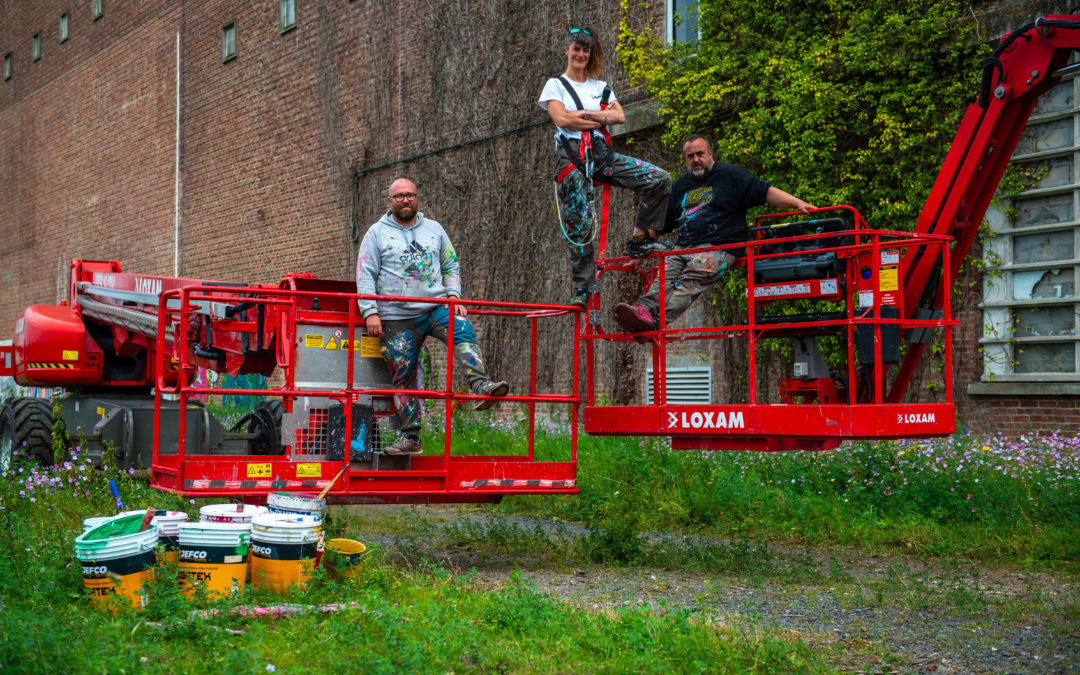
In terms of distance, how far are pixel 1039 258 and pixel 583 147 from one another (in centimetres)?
550

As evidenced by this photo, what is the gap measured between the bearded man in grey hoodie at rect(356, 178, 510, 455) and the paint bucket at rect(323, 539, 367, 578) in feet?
4.17

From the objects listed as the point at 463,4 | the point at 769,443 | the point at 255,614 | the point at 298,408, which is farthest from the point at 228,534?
the point at 463,4

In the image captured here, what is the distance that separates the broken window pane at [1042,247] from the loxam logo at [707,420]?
17.0 feet

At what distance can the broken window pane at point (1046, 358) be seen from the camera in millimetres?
10500

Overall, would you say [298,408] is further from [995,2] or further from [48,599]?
[995,2]

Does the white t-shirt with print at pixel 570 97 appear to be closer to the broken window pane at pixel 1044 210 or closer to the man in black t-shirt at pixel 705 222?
the man in black t-shirt at pixel 705 222

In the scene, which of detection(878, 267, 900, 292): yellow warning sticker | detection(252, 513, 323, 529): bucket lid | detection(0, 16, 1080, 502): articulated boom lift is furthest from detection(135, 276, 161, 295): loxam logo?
detection(878, 267, 900, 292): yellow warning sticker

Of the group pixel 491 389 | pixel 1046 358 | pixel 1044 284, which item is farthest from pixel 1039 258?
pixel 491 389

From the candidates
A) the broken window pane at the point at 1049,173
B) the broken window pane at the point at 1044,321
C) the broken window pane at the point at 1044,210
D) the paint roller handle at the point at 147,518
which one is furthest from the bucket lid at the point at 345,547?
the broken window pane at the point at 1049,173

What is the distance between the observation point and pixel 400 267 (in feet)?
26.1

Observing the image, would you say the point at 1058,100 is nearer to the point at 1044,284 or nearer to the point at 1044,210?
the point at 1044,210

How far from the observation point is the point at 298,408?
7781 mm

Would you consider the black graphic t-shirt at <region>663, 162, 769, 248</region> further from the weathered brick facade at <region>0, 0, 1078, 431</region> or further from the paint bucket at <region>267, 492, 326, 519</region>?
the weathered brick facade at <region>0, 0, 1078, 431</region>

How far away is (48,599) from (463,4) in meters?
14.4
